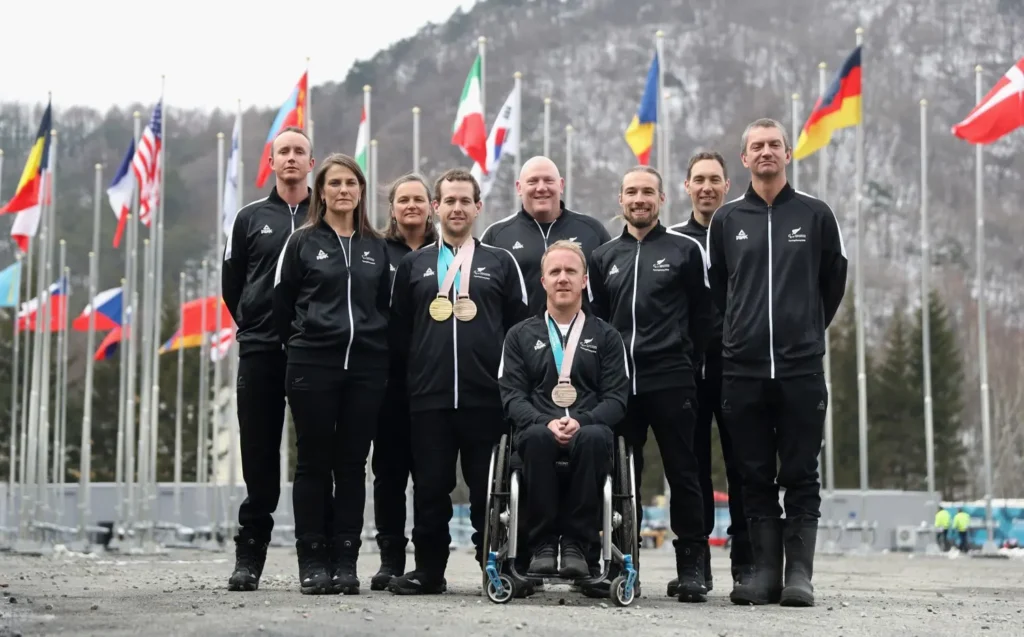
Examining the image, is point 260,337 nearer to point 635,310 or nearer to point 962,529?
point 635,310

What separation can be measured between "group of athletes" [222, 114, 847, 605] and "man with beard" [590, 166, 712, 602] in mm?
12

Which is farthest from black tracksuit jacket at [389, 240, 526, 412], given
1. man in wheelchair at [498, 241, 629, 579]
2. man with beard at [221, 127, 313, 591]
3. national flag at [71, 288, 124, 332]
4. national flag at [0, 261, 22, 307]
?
national flag at [0, 261, 22, 307]

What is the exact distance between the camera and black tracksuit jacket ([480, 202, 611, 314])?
8.56 metres

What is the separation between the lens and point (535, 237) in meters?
8.66

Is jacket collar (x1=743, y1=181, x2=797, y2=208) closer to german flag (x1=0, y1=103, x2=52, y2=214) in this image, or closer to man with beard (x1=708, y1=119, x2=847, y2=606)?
man with beard (x1=708, y1=119, x2=847, y2=606)

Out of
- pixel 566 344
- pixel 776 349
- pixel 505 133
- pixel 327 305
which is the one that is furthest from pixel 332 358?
pixel 505 133

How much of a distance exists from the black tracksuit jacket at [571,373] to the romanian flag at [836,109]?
14439mm

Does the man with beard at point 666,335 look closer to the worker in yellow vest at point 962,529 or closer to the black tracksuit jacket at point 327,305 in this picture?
the black tracksuit jacket at point 327,305

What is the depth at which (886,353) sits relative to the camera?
6156 centimetres

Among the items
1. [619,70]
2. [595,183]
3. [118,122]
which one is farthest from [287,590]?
[619,70]

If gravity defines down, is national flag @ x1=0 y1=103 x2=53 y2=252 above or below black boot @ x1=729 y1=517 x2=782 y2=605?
above

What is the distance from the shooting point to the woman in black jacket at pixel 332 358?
7.79m

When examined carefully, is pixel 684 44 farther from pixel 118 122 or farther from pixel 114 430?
pixel 114 430

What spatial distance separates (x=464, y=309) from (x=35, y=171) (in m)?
18.8
